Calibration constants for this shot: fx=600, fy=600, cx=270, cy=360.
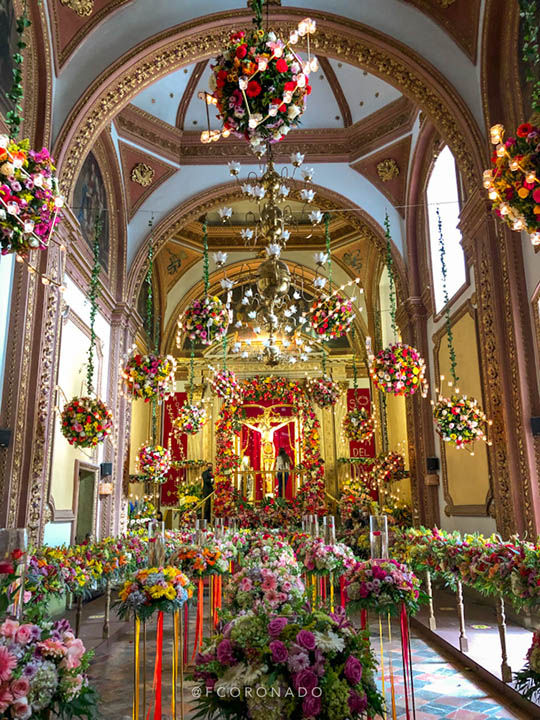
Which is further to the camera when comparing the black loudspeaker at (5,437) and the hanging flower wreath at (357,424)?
the hanging flower wreath at (357,424)

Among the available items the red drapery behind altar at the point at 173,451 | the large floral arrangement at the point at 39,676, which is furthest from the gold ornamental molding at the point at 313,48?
the red drapery behind altar at the point at 173,451

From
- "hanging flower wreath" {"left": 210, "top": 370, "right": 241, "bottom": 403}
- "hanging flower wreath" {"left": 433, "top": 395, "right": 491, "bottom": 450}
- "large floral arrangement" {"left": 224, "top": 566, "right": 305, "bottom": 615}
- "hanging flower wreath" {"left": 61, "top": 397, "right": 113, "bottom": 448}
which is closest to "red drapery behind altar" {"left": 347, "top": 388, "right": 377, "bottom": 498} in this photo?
"hanging flower wreath" {"left": 210, "top": 370, "right": 241, "bottom": 403}

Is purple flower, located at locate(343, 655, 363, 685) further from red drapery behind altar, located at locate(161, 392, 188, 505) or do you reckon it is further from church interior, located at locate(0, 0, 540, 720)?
red drapery behind altar, located at locate(161, 392, 188, 505)

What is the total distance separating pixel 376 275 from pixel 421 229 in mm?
5434

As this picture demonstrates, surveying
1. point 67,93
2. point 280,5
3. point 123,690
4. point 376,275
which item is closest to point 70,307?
point 67,93

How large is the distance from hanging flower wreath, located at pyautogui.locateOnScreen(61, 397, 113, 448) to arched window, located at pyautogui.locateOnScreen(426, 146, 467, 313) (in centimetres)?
648

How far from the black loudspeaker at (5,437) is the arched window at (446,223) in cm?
763

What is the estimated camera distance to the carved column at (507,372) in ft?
23.7

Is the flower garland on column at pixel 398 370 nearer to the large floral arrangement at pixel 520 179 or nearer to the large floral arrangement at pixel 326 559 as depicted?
the large floral arrangement at pixel 326 559

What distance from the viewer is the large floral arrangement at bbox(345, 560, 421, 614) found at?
149 inches

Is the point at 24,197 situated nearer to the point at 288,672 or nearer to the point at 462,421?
the point at 288,672

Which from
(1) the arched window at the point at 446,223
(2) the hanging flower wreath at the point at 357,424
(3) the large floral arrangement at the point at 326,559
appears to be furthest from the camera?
(2) the hanging flower wreath at the point at 357,424

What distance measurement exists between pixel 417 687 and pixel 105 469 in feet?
26.9

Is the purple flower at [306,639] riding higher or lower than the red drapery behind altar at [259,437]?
lower
